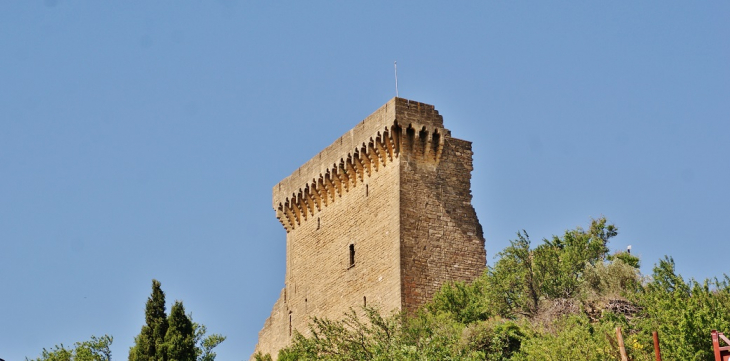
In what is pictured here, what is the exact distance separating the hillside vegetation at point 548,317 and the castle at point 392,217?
82cm

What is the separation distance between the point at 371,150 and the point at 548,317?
703 centimetres

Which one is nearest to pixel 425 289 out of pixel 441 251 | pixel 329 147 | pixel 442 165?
pixel 441 251

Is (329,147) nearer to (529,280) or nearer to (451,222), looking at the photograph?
(451,222)

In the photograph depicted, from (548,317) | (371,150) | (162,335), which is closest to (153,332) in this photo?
(162,335)

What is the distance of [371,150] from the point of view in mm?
39156

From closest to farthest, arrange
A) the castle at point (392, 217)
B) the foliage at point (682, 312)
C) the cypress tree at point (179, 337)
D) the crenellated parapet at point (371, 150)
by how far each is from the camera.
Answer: the foliage at point (682, 312), the cypress tree at point (179, 337), the castle at point (392, 217), the crenellated parapet at point (371, 150)

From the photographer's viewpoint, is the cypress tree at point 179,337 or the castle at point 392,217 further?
the castle at point 392,217

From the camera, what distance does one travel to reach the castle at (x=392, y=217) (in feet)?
123

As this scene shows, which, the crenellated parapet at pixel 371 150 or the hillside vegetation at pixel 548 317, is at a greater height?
the crenellated parapet at pixel 371 150

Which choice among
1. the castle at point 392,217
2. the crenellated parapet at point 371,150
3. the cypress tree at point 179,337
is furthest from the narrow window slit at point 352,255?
→ the cypress tree at point 179,337

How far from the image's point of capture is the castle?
123 ft

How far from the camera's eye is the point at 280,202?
1736 inches

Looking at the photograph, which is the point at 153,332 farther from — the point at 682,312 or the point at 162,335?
the point at 682,312

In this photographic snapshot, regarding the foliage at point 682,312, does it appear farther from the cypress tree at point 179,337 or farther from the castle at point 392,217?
the cypress tree at point 179,337
